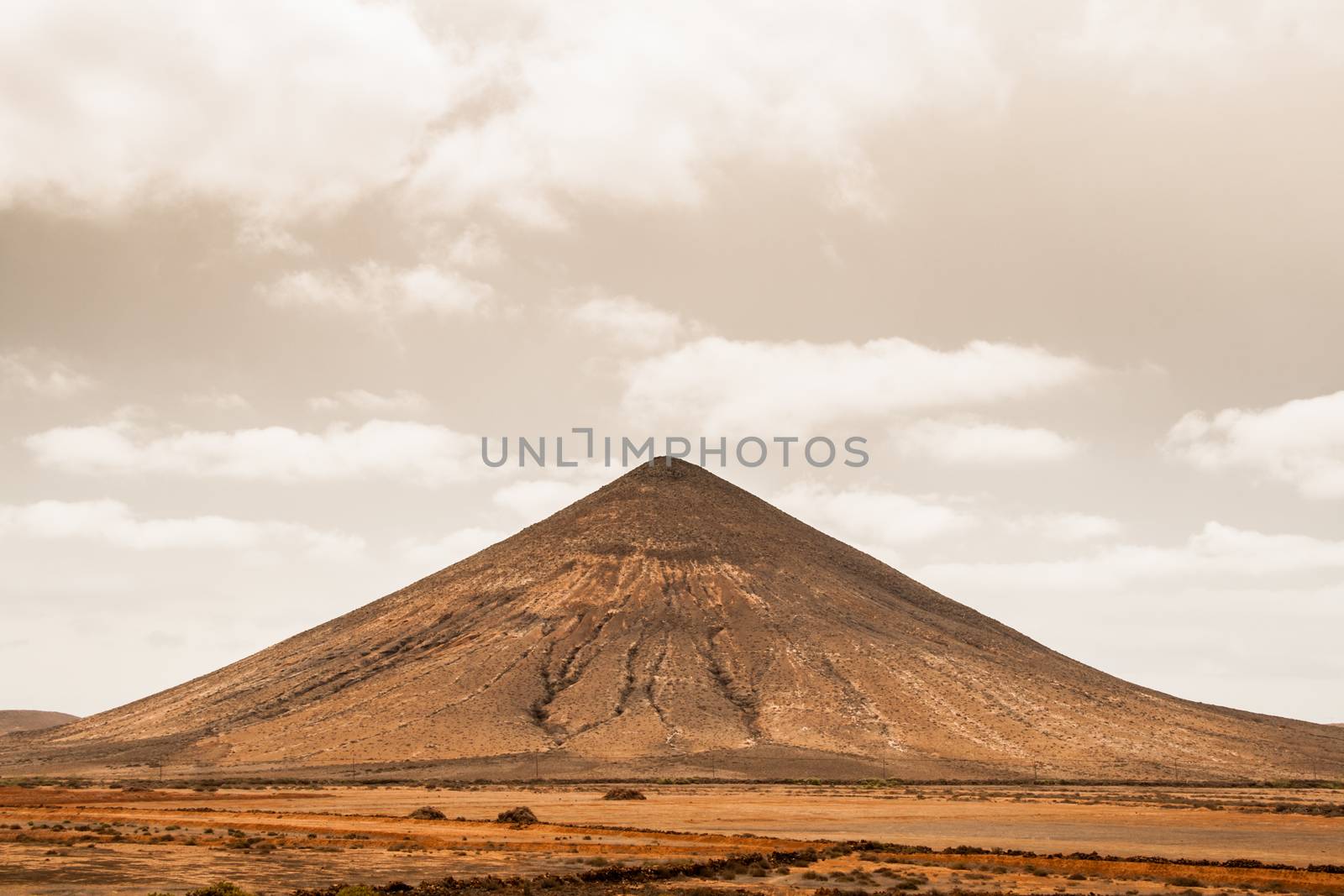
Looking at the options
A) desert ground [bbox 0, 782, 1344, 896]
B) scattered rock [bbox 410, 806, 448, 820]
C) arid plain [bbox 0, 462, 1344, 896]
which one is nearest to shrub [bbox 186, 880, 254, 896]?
arid plain [bbox 0, 462, 1344, 896]

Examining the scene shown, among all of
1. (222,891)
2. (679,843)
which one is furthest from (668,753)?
(222,891)

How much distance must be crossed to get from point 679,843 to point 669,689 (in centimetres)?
9497

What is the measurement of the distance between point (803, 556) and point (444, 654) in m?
58.3

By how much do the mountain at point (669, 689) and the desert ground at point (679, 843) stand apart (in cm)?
3972

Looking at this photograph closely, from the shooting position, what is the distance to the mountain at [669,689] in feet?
408

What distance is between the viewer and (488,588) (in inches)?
6767

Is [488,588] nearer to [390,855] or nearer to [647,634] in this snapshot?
[647,634]

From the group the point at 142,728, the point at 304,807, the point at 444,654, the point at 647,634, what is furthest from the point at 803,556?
the point at 304,807

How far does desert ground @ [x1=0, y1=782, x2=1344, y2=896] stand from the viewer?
1454 inches

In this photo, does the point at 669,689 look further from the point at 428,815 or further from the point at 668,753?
the point at 428,815

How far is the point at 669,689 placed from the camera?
142m

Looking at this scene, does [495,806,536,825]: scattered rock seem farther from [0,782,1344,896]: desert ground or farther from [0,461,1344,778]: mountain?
[0,461,1344,778]: mountain

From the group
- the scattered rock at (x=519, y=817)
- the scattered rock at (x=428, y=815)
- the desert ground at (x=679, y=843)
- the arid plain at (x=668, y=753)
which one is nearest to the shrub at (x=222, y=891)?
the arid plain at (x=668, y=753)

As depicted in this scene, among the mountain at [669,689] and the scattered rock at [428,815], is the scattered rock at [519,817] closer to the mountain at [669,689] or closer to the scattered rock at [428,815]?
the scattered rock at [428,815]
